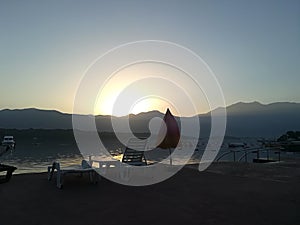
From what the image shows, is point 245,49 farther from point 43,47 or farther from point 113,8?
point 43,47

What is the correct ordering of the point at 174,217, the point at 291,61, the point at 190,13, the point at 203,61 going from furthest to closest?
the point at 291,61, the point at 203,61, the point at 190,13, the point at 174,217

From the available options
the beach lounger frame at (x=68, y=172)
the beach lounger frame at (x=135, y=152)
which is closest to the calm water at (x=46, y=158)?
the beach lounger frame at (x=135, y=152)

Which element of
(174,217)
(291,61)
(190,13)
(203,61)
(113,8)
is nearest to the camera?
(174,217)

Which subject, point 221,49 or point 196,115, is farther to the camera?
point 221,49

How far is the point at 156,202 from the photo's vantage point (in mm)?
4773

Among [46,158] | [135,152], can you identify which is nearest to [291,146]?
[135,152]

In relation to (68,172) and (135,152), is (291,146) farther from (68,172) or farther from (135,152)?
(68,172)

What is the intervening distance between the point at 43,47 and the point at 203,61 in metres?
5.48

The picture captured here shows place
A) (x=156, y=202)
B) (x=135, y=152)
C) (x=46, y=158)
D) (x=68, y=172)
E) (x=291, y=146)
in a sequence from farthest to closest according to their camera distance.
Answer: (x=46, y=158), (x=291, y=146), (x=135, y=152), (x=68, y=172), (x=156, y=202)

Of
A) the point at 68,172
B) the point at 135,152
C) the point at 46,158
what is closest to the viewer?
the point at 68,172

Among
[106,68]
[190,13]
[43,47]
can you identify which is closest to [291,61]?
[190,13]

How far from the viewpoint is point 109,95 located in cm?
1216

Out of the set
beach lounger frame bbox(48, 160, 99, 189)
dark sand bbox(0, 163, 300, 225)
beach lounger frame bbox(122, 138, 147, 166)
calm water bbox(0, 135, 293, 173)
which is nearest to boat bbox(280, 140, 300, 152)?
calm water bbox(0, 135, 293, 173)

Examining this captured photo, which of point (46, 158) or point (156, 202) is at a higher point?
point (156, 202)
